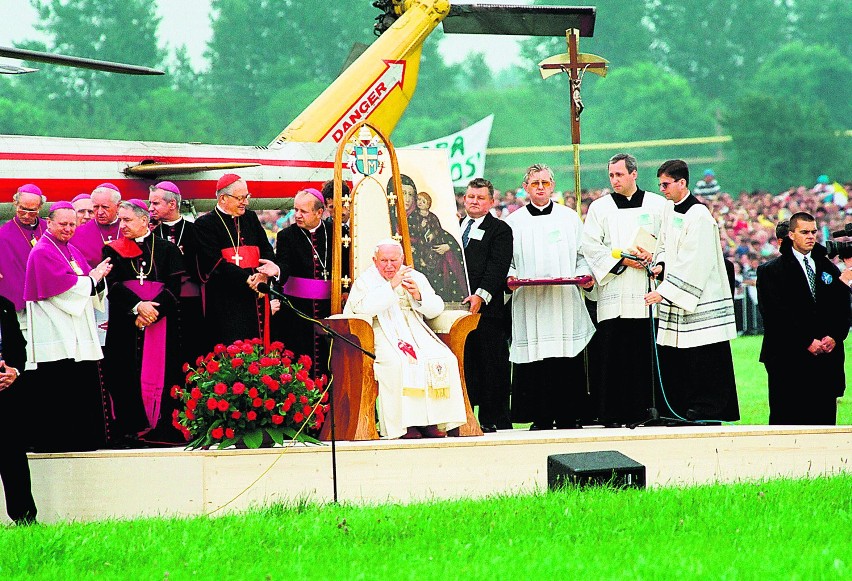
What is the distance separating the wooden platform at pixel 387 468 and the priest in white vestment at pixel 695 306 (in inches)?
48.1

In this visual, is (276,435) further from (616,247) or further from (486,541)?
(616,247)

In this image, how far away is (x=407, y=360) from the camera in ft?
27.8

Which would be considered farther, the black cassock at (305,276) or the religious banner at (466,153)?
the religious banner at (466,153)

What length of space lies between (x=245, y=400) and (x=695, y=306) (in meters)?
3.56

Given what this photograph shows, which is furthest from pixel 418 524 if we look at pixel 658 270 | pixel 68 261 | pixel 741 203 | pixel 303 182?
pixel 741 203

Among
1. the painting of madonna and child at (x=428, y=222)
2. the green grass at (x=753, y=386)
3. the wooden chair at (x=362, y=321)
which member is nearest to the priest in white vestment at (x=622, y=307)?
the painting of madonna and child at (x=428, y=222)

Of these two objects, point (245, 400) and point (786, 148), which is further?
point (786, 148)

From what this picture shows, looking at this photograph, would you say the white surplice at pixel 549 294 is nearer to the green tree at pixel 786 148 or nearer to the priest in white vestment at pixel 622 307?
the priest in white vestment at pixel 622 307

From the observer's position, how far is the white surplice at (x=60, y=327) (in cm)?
810

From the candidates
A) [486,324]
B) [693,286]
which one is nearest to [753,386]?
[693,286]

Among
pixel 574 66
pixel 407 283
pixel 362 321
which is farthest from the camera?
pixel 574 66

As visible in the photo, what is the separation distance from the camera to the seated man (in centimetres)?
845

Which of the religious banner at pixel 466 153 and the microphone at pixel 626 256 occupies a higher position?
the religious banner at pixel 466 153

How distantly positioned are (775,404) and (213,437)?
444 cm
